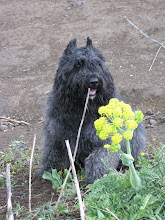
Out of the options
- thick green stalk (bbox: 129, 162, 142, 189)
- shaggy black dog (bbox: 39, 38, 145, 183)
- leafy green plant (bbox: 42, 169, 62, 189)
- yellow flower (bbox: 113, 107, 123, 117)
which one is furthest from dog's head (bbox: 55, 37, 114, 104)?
yellow flower (bbox: 113, 107, 123, 117)

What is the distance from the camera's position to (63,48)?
32.0 ft

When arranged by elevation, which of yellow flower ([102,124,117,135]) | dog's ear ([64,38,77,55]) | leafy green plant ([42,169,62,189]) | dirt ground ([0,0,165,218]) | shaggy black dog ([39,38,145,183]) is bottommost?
dirt ground ([0,0,165,218])

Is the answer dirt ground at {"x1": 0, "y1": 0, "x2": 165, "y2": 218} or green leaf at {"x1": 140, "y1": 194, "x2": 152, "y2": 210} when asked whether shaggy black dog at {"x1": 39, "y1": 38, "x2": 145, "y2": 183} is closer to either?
dirt ground at {"x1": 0, "y1": 0, "x2": 165, "y2": 218}

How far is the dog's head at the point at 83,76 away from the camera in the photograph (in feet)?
12.2

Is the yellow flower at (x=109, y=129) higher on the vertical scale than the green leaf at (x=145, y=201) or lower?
higher

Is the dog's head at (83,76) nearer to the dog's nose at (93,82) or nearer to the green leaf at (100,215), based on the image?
the dog's nose at (93,82)

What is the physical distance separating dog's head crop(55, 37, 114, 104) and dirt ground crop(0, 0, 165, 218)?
1.70 metres

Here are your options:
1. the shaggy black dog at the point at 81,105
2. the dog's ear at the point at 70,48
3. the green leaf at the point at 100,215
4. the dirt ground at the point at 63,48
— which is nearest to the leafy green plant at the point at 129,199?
the green leaf at the point at 100,215

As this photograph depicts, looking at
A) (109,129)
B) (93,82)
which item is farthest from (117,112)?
(93,82)

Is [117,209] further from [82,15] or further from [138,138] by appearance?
[82,15]

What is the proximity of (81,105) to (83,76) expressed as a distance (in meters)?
0.38

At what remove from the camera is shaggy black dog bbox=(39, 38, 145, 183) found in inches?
149

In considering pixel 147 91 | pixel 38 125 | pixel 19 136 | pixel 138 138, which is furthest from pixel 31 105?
pixel 138 138

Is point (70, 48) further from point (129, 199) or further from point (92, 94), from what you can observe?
point (129, 199)
